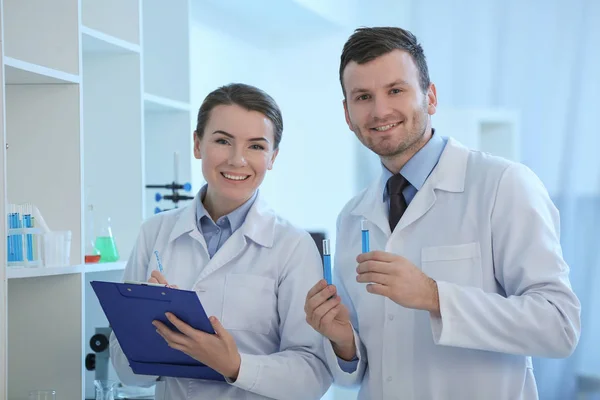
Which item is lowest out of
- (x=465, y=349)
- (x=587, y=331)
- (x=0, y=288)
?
(x=587, y=331)

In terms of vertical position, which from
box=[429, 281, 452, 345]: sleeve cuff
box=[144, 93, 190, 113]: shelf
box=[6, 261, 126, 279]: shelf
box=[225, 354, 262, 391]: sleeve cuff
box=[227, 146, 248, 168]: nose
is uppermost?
box=[144, 93, 190, 113]: shelf

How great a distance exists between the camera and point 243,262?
191 cm

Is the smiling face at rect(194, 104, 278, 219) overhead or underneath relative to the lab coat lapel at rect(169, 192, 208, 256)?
overhead

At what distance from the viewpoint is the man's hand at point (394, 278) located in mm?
1514

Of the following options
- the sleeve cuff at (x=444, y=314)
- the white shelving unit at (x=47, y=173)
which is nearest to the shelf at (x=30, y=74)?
the white shelving unit at (x=47, y=173)

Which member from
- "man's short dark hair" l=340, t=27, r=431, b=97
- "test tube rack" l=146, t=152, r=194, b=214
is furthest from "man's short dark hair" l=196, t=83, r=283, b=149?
"test tube rack" l=146, t=152, r=194, b=214

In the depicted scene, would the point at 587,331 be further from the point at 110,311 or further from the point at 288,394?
the point at 110,311

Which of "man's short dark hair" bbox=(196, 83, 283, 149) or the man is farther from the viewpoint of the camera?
"man's short dark hair" bbox=(196, 83, 283, 149)

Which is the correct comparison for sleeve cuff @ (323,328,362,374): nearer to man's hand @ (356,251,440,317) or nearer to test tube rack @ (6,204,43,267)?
man's hand @ (356,251,440,317)

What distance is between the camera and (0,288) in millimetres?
1669

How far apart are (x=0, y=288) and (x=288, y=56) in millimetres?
3343

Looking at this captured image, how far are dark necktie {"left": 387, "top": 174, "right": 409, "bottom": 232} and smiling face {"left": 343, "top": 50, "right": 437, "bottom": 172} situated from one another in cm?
7

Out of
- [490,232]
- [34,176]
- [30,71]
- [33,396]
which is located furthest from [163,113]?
[490,232]

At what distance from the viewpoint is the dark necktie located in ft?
5.95
